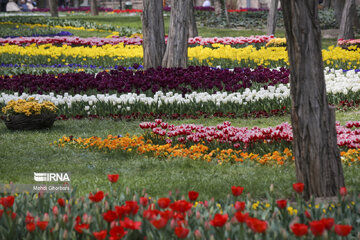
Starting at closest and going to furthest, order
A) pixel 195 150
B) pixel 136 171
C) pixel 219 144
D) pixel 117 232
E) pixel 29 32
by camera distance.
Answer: pixel 117 232 → pixel 136 171 → pixel 195 150 → pixel 219 144 → pixel 29 32

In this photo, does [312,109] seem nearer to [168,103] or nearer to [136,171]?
[136,171]

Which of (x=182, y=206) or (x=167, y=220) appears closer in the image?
(x=167, y=220)

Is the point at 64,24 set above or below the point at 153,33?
below

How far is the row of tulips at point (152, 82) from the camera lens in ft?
40.4

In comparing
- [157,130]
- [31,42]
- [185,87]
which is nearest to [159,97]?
[185,87]

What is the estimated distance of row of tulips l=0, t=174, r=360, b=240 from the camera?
330 centimetres

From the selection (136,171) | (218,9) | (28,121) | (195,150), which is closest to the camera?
(136,171)

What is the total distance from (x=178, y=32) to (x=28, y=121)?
217 inches

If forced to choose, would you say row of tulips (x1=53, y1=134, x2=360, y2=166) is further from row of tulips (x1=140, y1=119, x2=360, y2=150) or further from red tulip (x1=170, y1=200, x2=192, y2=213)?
red tulip (x1=170, y1=200, x2=192, y2=213)

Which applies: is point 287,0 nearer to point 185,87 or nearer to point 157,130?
point 157,130

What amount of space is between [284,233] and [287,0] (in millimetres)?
2323

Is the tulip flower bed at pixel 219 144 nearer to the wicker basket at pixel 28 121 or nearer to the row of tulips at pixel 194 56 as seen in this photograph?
the wicker basket at pixel 28 121

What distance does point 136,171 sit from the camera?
693 cm

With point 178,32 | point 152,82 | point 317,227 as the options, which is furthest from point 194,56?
point 317,227
